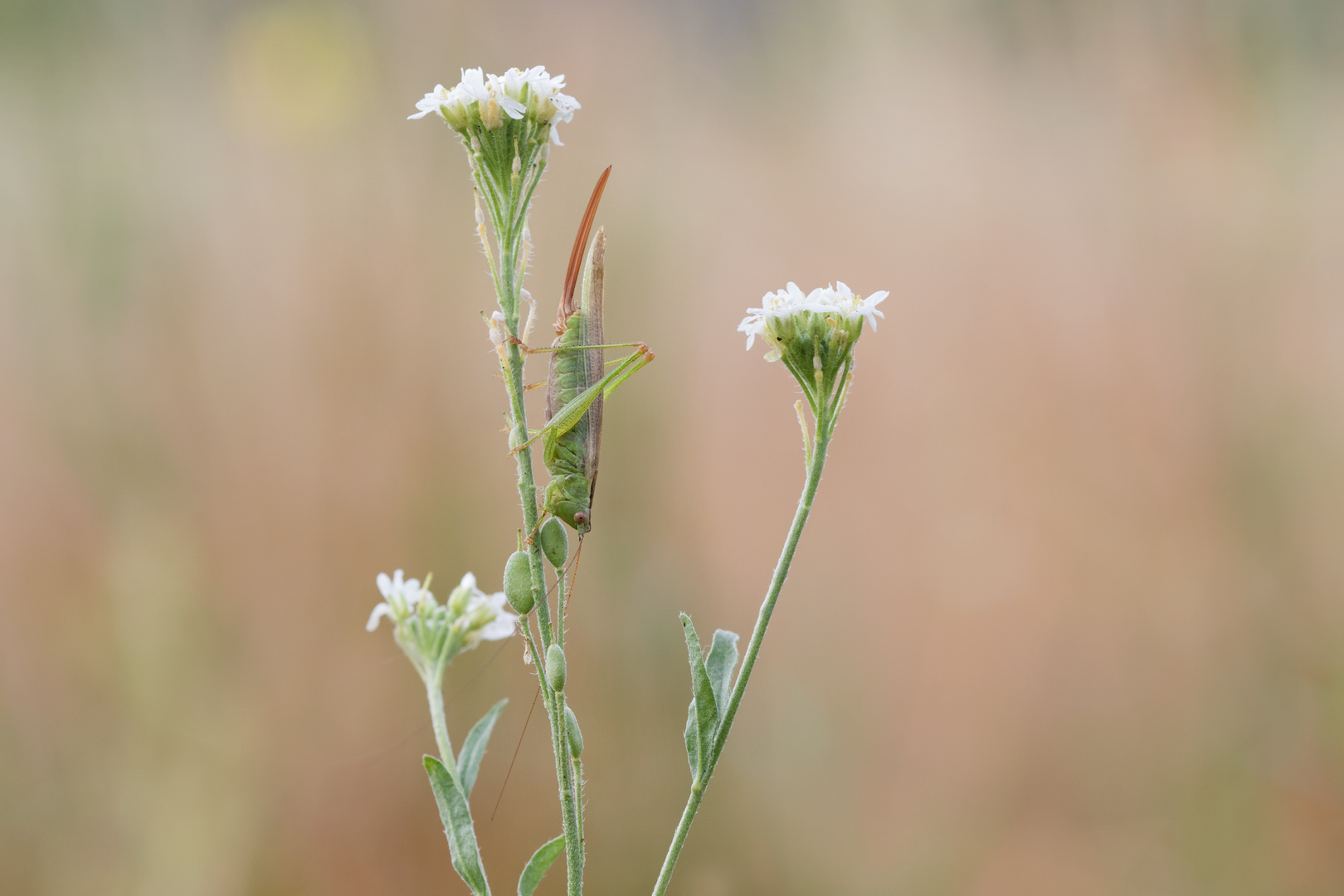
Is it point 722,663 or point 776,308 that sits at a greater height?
point 776,308

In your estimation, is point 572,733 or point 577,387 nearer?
point 572,733

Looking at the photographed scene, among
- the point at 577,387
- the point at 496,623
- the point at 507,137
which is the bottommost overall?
the point at 496,623

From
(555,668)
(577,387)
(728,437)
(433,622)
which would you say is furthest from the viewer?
(728,437)

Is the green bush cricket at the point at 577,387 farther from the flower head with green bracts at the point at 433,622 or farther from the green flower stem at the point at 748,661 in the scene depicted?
the green flower stem at the point at 748,661

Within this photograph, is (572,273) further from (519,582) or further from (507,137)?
(519,582)

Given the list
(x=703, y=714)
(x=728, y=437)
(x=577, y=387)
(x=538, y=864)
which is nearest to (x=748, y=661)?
(x=703, y=714)

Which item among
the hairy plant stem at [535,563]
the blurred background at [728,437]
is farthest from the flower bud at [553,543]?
the blurred background at [728,437]

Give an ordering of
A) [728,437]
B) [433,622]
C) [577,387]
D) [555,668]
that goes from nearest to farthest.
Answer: [555,668] < [433,622] < [577,387] < [728,437]

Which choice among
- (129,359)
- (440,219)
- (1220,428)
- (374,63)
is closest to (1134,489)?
(1220,428)
